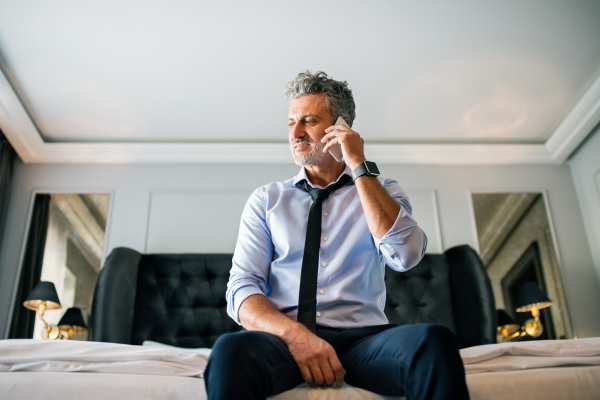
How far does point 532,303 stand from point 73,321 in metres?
3.04

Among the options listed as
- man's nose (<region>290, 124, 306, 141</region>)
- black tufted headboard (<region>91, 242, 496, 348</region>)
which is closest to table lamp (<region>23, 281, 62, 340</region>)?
black tufted headboard (<region>91, 242, 496, 348</region>)

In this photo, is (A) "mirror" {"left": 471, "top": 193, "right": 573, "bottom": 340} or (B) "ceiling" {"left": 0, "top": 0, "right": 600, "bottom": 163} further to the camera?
(A) "mirror" {"left": 471, "top": 193, "right": 573, "bottom": 340}

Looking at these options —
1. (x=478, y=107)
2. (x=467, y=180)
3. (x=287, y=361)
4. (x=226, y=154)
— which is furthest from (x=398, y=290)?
(x=287, y=361)

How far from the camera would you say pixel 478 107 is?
328 centimetres

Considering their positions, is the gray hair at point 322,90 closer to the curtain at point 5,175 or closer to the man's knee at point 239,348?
the man's knee at point 239,348

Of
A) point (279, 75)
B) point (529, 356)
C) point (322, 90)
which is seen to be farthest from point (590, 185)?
point (322, 90)

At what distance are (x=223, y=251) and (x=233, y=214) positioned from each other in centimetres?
30

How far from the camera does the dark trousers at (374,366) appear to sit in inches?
34.5

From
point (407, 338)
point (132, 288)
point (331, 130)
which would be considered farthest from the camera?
point (132, 288)

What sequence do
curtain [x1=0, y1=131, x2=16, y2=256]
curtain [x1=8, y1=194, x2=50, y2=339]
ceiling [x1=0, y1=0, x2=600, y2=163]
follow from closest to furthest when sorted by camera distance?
1. ceiling [x1=0, y1=0, x2=600, y2=163]
2. curtain [x1=8, y1=194, x2=50, y2=339]
3. curtain [x1=0, y1=131, x2=16, y2=256]

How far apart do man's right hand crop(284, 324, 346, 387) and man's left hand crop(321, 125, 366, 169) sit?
0.61 metres

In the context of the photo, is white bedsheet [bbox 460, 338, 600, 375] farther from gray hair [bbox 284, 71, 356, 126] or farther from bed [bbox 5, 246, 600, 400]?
gray hair [bbox 284, 71, 356, 126]

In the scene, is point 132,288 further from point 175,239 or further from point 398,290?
point 398,290

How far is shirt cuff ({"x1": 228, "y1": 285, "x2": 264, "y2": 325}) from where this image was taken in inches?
50.9
